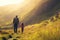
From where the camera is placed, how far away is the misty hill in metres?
33.8

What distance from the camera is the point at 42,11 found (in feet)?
119

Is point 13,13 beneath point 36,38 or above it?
above

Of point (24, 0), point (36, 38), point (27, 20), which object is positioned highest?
→ point (24, 0)

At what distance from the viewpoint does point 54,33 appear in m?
19.6

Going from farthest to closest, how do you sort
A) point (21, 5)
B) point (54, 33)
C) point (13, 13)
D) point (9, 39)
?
point (21, 5) < point (13, 13) < point (9, 39) < point (54, 33)

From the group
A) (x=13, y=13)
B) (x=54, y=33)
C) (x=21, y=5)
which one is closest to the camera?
(x=54, y=33)

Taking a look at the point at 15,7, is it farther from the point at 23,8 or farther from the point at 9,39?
the point at 9,39

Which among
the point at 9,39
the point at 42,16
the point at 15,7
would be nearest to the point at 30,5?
the point at 15,7

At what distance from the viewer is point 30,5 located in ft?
138

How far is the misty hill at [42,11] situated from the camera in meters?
33.8

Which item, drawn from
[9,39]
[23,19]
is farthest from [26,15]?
[9,39]

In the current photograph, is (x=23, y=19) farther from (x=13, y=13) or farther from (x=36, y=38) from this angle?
(x=36, y=38)

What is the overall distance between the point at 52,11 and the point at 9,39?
13.9 metres

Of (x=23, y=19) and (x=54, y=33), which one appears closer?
(x=54, y=33)
